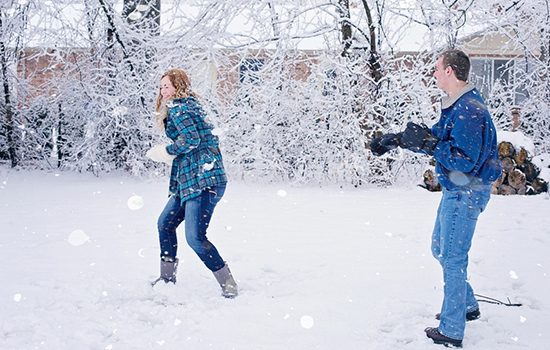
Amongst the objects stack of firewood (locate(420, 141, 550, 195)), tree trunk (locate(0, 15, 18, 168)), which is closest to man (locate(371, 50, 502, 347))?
stack of firewood (locate(420, 141, 550, 195))

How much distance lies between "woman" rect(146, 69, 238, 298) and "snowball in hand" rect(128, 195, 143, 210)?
145 inches

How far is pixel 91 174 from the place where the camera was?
10922 millimetres

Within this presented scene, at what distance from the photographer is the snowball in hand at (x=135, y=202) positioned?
702 cm

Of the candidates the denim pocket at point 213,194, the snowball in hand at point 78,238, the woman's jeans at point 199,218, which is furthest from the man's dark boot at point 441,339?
the snowball in hand at point 78,238

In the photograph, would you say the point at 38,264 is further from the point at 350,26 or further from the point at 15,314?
the point at 350,26

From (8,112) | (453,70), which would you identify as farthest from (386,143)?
(8,112)

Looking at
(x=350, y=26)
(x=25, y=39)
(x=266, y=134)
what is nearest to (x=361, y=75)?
(x=350, y=26)

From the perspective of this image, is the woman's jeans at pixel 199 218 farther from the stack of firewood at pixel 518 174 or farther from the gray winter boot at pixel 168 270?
the stack of firewood at pixel 518 174

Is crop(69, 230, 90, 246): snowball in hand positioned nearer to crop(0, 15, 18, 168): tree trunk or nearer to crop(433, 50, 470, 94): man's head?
crop(433, 50, 470, 94): man's head

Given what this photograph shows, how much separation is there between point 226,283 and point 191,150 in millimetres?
1029

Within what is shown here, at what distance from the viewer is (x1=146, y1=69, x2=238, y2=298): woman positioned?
10.8 feet

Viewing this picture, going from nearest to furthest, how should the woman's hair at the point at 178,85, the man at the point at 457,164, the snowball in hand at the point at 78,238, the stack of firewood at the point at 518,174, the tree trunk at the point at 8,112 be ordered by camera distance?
the man at the point at 457,164, the woman's hair at the point at 178,85, the snowball in hand at the point at 78,238, the stack of firewood at the point at 518,174, the tree trunk at the point at 8,112

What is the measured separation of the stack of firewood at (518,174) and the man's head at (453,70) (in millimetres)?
6262

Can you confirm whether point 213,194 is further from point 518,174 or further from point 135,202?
point 518,174
